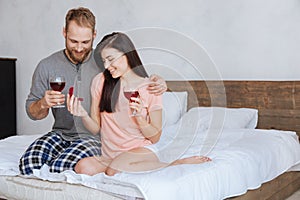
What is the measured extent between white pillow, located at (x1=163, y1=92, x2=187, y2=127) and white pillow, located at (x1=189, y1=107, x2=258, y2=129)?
4.6 inches

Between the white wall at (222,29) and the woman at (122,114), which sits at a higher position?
the white wall at (222,29)

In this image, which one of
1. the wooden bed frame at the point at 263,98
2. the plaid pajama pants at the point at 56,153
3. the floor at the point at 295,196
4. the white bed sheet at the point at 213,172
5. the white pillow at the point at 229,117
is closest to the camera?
the white bed sheet at the point at 213,172

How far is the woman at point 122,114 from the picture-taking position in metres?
2.24

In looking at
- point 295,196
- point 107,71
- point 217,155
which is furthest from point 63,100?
point 295,196

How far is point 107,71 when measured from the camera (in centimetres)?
236

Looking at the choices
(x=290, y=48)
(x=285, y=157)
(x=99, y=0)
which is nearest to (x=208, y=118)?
(x=285, y=157)

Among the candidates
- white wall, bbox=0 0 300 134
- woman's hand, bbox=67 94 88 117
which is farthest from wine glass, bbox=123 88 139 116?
white wall, bbox=0 0 300 134

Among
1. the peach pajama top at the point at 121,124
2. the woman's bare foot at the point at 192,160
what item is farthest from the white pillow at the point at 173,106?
the peach pajama top at the point at 121,124

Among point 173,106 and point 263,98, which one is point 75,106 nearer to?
point 173,106

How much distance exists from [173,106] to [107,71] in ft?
3.65

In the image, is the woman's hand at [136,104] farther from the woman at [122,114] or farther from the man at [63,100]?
the man at [63,100]

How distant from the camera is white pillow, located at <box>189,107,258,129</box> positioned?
138 inches

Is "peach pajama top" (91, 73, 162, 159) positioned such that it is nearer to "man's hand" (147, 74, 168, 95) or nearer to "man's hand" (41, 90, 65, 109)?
"man's hand" (147, 74, 168, 95)

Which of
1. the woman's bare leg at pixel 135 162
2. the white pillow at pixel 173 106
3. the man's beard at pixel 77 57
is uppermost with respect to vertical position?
the man's beard at pixel 77 57
